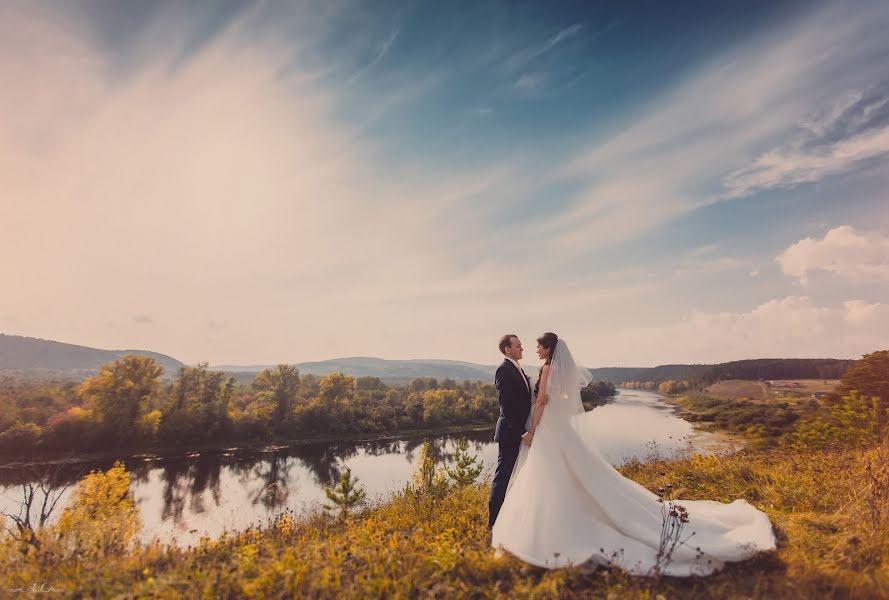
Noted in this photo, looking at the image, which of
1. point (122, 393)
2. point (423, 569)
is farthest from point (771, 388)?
point (122, 393)

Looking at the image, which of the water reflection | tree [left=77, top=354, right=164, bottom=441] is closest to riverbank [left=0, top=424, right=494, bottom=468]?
the water reflection

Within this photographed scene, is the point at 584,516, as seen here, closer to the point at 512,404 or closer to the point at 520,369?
the point at 512,404

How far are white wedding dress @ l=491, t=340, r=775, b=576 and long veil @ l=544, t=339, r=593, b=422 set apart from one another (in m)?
0.01

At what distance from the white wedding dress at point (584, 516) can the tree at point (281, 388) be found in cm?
5427

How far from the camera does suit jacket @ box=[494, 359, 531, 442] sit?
5.63m

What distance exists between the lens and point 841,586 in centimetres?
340

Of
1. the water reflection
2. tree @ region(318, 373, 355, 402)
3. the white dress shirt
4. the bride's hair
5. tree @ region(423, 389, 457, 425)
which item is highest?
the bride's hair

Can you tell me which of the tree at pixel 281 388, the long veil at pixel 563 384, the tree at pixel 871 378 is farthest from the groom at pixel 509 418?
the tree at pixel 281 388

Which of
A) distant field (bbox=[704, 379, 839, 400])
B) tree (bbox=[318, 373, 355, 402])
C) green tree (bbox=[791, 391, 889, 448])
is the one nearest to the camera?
green tree (bbox=[791, 391, 889, 448])

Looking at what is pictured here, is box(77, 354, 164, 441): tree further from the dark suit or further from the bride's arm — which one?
the bride's arm

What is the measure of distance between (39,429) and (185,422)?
12198 millimetres

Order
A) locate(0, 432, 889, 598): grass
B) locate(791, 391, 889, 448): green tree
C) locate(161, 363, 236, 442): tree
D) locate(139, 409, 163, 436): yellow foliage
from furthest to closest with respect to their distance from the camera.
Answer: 1. locate(161, 363, 236, 442): tree
2. locate(139, 409, 163, 436): yellow foliage
3. locate(791, 391, 889, 448): green tree
4. locate(0, 432, 889, 598): grass

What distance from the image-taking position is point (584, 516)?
463 centimetres

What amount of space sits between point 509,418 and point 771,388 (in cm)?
9140
